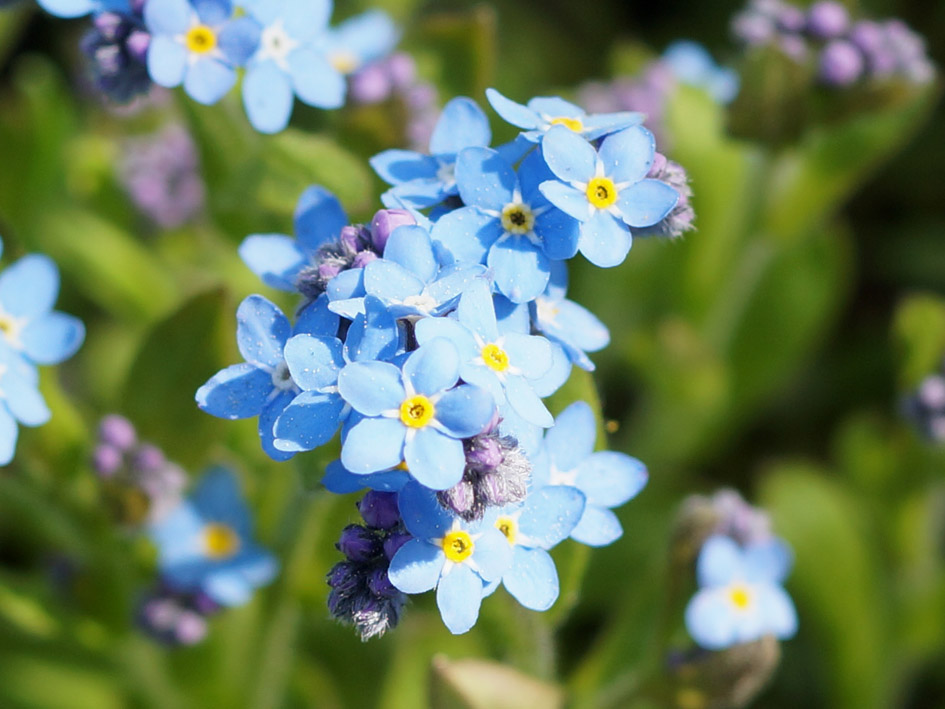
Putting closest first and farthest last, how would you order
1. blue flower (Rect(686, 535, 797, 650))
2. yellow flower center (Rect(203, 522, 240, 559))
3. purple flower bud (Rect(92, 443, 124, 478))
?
1. blue flower (Rect(686, 535, 797, 650))
2. purple flower bud (Rect(92, 443, 124, 478))
3. yellow flower center (Rect(203, 522, 240, 559))

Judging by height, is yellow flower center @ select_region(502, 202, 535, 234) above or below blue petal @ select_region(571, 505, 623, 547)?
above

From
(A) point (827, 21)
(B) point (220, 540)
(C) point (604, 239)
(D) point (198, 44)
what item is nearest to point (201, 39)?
(D) point (198, 44)

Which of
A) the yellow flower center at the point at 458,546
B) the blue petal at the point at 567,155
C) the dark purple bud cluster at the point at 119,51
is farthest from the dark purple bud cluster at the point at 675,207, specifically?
the dark purple bud cluster at the point at 119,51

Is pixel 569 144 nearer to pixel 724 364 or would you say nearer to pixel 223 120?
pixel 223 120

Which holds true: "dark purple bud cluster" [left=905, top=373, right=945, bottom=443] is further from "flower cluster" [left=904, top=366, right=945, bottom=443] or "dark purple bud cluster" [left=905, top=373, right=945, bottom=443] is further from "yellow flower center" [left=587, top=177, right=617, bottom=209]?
"yellow flower center" [left=587, top=177, right=617, bottom=209]

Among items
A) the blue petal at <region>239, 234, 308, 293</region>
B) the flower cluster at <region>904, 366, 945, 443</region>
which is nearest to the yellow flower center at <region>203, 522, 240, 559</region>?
the blue petal at <region>239, 234, 308, 293</region>

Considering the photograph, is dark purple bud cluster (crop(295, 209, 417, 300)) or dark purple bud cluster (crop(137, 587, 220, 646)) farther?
dark purple bud cluster (crop(137, 587, 220, 646))

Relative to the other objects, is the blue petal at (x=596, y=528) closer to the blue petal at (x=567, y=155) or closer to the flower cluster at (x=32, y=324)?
the blue petal at (x=567, y=155)

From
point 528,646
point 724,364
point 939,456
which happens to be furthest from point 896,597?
point 528,646
